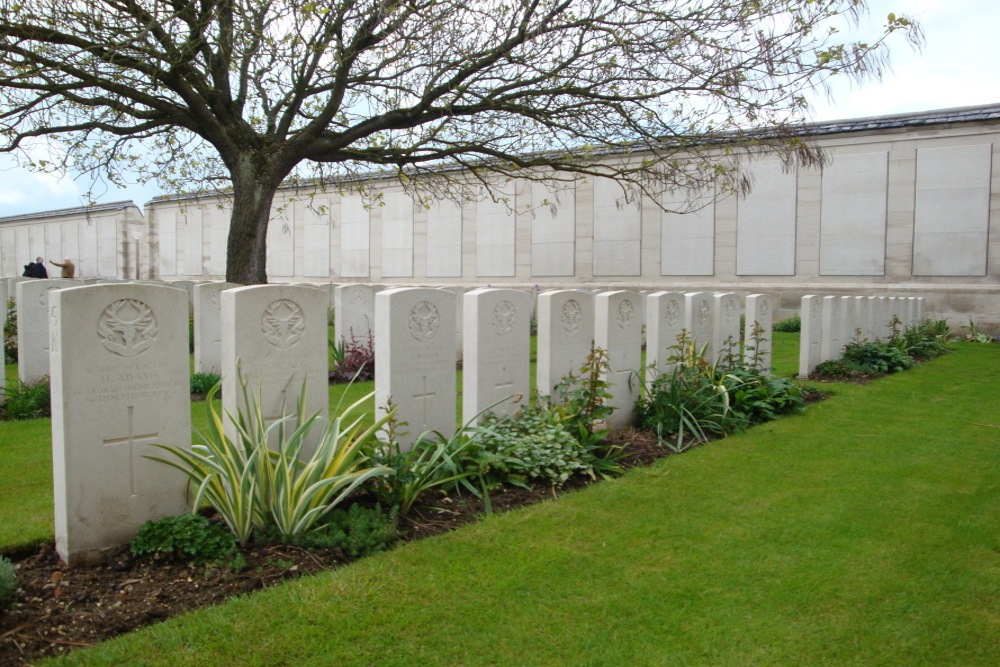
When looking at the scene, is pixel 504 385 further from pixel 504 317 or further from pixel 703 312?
pixel 703 312

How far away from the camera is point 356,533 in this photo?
393 centimetres

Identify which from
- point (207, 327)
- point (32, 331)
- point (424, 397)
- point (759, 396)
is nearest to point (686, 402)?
point (759, 396)

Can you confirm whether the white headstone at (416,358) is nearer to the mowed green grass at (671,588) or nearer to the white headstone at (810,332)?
the mowed green grass at (671,588)

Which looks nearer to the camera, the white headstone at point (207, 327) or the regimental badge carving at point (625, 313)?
the regimental badge carving at point (625, 313)

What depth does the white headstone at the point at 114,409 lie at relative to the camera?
3701 millimetres

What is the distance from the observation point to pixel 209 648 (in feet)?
9.43

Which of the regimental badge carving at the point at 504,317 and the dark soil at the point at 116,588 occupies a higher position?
the regimental badge carving at the point at 504,317

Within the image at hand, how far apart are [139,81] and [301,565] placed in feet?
30.8

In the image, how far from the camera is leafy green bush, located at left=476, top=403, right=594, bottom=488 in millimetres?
5105

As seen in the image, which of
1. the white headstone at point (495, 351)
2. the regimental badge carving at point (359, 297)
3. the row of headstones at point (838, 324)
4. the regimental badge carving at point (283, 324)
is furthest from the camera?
the regimental badge carving at point (359, 297)

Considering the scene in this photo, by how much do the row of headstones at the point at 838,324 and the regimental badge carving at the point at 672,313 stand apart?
123 inches

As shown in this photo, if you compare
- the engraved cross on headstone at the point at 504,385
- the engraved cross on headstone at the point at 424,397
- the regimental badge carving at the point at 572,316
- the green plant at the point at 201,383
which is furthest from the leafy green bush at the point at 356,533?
the green plant at the point at 201,383

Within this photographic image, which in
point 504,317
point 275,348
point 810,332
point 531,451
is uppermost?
point 504,317

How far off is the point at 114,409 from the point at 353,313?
728cm
